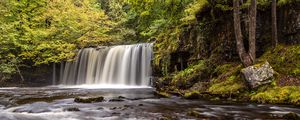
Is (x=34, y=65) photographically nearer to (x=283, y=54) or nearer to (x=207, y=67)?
(x=207, y=67)

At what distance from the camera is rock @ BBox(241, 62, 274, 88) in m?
11.1

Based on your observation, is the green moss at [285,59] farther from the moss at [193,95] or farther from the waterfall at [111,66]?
the waterfall at [111,66]

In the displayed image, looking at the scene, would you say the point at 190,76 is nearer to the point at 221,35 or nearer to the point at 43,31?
the point at 221,35

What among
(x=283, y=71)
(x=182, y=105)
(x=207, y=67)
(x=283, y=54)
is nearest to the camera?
(x=182, y=105)

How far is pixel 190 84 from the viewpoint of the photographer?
47.5 ft

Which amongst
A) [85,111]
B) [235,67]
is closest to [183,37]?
[235,67]

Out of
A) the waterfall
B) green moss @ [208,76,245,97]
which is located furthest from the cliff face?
the waterfall

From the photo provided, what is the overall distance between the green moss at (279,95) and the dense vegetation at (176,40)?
1.3 inches

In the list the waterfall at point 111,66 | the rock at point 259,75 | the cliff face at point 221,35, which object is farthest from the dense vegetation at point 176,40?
the waterfall at point 111,66

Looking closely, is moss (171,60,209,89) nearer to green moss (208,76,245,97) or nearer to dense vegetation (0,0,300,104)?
dense vegetation (0,0,300,104)

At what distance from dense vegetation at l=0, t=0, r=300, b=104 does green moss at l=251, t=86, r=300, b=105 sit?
0.03m

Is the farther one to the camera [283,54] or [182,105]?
[283,54]

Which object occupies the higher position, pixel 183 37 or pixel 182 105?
pixel 183 37

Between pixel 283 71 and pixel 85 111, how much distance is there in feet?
24.9
